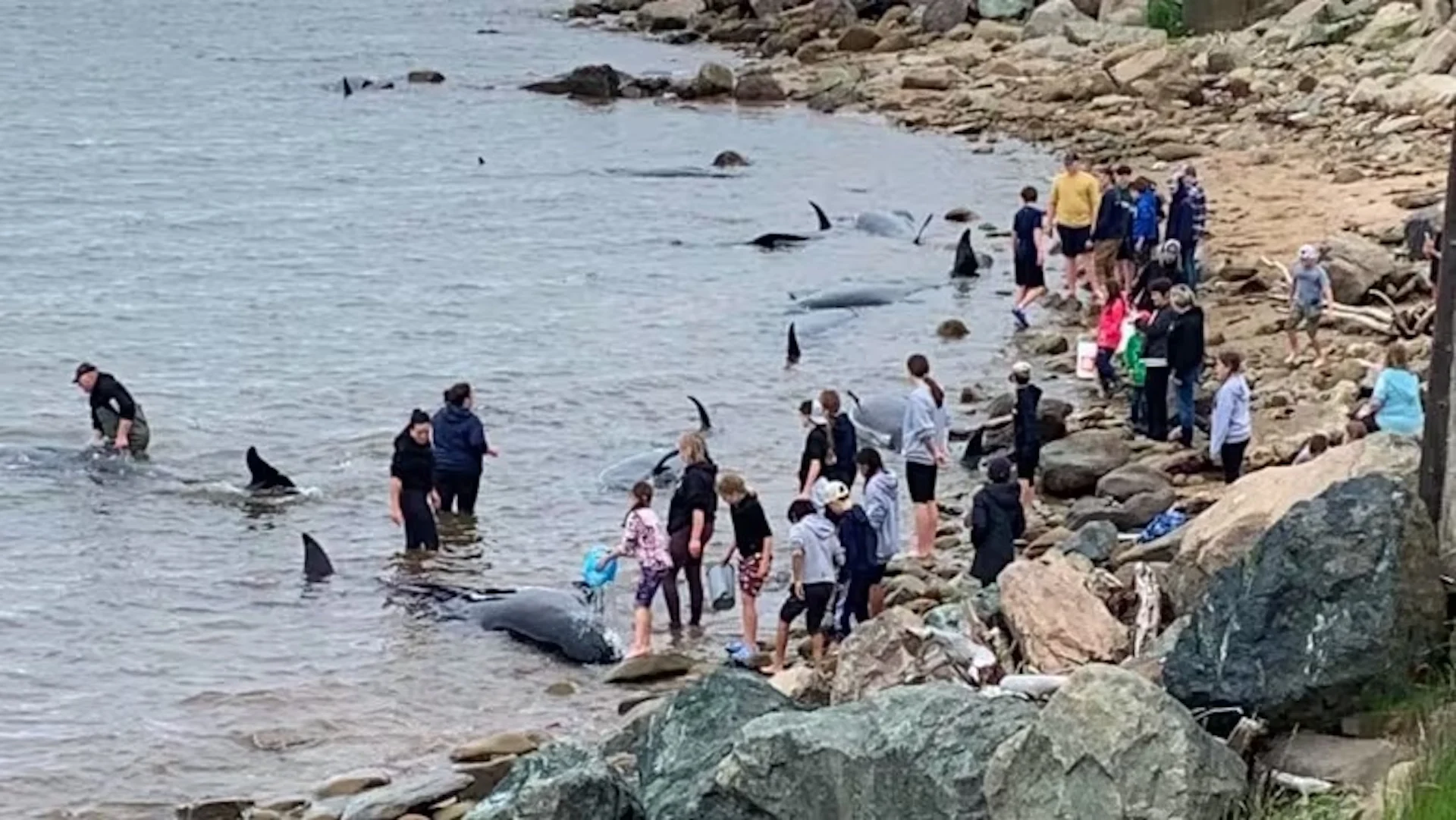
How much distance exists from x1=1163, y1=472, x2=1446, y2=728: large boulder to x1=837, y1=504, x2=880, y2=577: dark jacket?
582cm

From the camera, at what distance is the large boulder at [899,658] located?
41.0ft

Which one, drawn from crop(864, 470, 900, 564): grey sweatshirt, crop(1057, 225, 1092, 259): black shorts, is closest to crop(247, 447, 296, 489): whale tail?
crop(864, 470, 900, 564): grey sweatshirt

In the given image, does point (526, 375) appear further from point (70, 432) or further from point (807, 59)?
point (807, 59)

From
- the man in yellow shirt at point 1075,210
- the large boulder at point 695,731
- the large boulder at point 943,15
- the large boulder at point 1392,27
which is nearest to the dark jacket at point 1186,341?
the man in yellow shirt at point 1075,210

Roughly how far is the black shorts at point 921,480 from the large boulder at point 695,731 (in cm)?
801

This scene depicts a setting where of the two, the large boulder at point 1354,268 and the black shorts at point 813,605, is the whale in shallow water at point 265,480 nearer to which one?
the black shorts at point 813,605

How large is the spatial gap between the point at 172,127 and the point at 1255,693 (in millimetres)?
51031

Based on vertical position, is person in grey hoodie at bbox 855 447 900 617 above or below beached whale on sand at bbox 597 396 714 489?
Answer: above

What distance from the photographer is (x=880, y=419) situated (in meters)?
24.9

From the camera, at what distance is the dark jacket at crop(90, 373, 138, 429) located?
24.1 m

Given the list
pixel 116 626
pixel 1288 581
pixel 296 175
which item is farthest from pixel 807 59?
pixel 1288 581

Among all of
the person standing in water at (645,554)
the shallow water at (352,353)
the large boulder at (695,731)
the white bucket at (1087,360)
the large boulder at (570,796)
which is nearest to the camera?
the large boulder at (570,796)

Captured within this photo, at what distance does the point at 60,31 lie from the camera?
83.7 m

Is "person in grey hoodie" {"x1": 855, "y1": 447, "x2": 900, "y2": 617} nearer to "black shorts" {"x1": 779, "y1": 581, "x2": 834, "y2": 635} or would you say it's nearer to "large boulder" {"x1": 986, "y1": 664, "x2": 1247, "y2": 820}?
"black shorts" {"x1": 779, "y1": 581, "x2": 834, "y2": 635}
